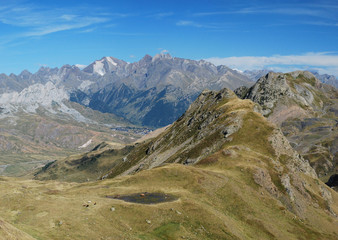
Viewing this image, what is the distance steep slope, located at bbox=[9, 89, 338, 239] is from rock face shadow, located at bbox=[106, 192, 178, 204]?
0.85 meters

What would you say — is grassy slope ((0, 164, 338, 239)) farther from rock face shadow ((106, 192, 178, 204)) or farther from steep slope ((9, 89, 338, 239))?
rock face shadow ((106, 192, 178, 204))

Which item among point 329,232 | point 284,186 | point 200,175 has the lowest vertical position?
point 329,232

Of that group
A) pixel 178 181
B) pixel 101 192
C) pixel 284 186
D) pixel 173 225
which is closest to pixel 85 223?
pixel 173 225

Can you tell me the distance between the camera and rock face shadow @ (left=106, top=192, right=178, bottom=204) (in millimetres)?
84500

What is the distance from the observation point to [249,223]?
83562 millimetres

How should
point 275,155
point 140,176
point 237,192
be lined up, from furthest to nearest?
point 275,155 → point 140,176 → point 237,192

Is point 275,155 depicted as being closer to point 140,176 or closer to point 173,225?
point 140,176

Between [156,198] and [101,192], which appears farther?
[101,192]

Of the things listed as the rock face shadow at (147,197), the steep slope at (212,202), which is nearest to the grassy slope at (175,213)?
the steep slope at (212,202)

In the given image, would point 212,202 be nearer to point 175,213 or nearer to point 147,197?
point 175,213

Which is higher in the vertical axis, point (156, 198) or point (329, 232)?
point (156, 198)

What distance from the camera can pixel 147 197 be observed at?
3506 inches

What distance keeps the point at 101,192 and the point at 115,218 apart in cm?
3119

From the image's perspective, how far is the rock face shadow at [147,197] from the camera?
277ft
